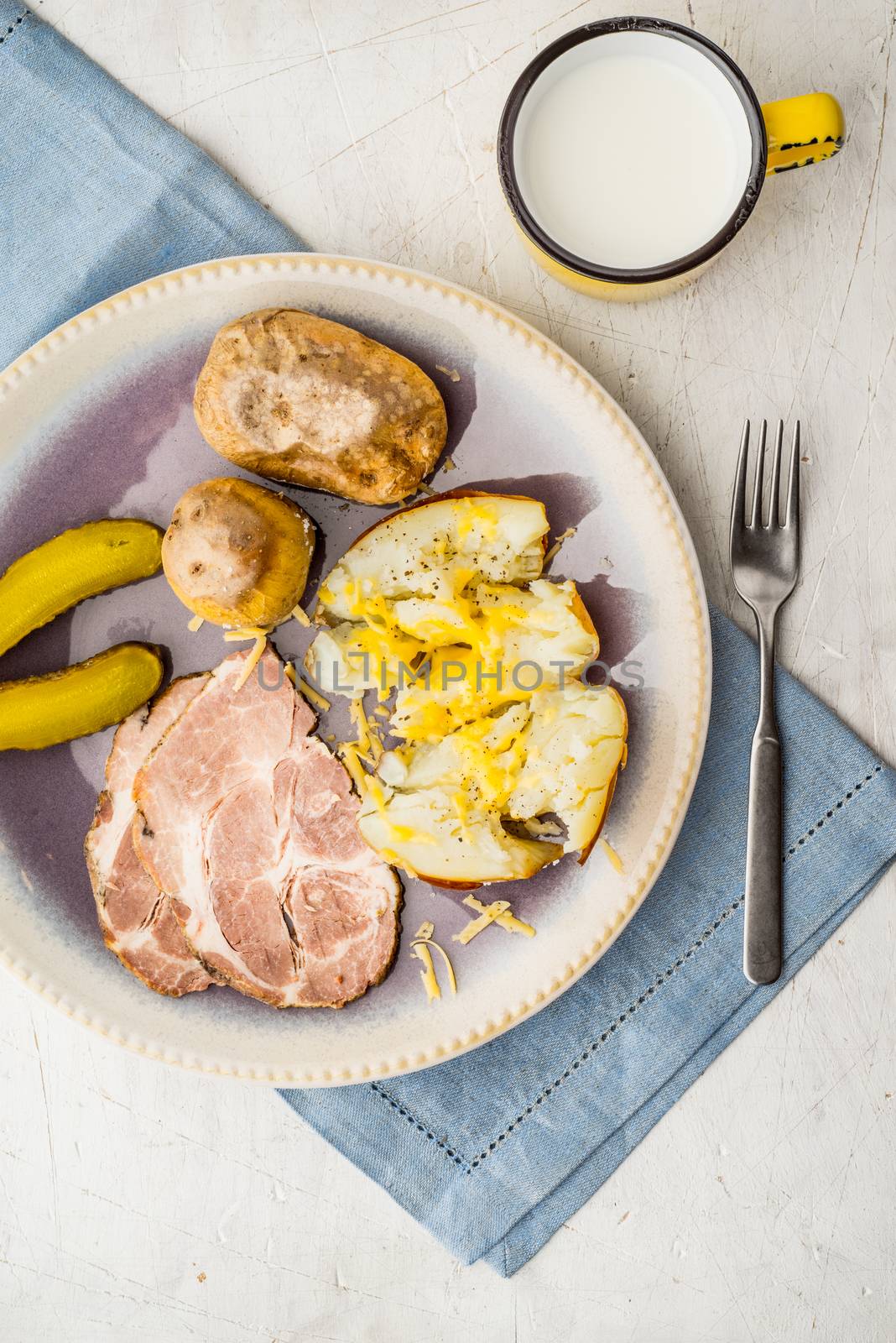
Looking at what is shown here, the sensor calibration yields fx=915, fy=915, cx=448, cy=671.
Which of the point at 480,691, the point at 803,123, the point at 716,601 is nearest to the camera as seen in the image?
the point at 803,123

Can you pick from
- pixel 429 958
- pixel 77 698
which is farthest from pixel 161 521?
pixel 429 958

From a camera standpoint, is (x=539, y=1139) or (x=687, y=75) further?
(x=539, y=1139)

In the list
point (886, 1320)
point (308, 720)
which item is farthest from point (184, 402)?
point (886, 1320)

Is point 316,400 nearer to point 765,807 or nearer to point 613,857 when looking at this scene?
point 613,857

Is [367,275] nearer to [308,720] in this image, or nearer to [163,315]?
[163,315]

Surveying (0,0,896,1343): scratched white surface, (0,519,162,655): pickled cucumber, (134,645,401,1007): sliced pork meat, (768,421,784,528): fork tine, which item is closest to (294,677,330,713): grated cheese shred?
(134,645,401,1007): sliced pork meat

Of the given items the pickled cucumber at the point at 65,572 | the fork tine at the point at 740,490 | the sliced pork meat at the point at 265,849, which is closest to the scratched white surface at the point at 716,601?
the fork tine at the point at 740,490
